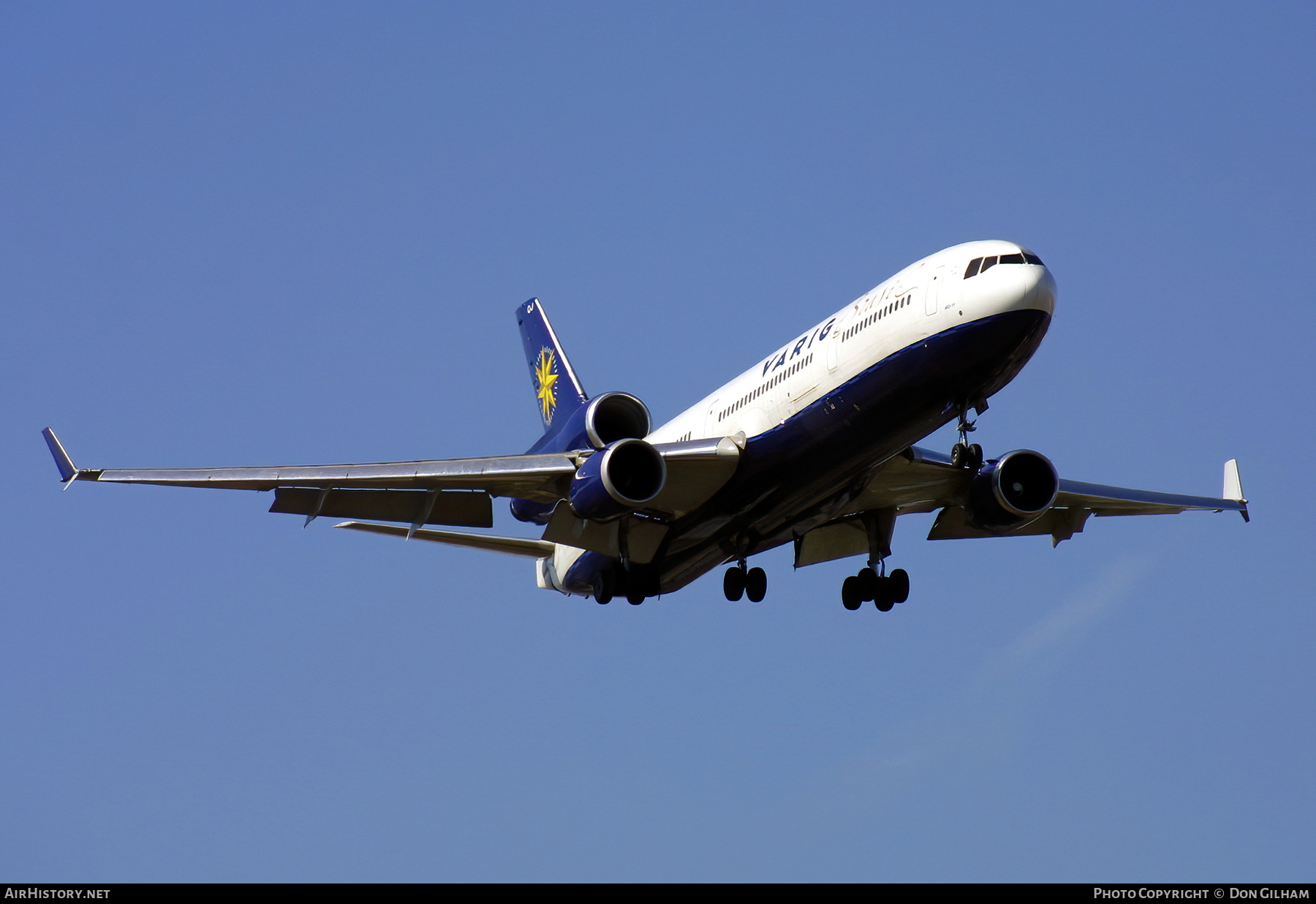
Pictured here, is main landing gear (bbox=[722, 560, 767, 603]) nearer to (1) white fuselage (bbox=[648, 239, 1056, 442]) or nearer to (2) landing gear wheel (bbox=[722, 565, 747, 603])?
(2) landing gear wheel (bbox=[722, 565, 747, 603])

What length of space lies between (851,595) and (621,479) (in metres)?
7.10

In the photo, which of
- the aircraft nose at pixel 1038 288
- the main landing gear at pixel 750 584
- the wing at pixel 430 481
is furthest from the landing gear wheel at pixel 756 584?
the aircraft nose at pixel 1038 288

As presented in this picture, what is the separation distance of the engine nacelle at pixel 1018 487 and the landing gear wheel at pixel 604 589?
7.94 metres

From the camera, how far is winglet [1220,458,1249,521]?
35125mm

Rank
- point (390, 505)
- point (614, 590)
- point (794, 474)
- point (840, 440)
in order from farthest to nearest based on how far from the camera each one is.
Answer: point (614, 590) < point (390, 505) < point (794, 474) < point (840, 440)

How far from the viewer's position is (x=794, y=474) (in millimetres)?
28594

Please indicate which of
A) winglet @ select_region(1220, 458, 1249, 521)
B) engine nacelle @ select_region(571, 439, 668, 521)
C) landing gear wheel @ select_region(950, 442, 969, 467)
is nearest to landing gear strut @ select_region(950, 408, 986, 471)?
landing gear wheel @ select_region(950, 442, 969, 467)

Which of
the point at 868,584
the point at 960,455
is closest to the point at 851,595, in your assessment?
the point at 868,584

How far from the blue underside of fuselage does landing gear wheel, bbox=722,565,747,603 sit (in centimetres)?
54

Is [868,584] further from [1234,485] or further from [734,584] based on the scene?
[1234,485]

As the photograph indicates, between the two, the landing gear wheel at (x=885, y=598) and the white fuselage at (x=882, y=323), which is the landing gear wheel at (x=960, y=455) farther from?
the landing gear wheel at (x=885, y=598)

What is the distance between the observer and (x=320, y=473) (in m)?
29.2
